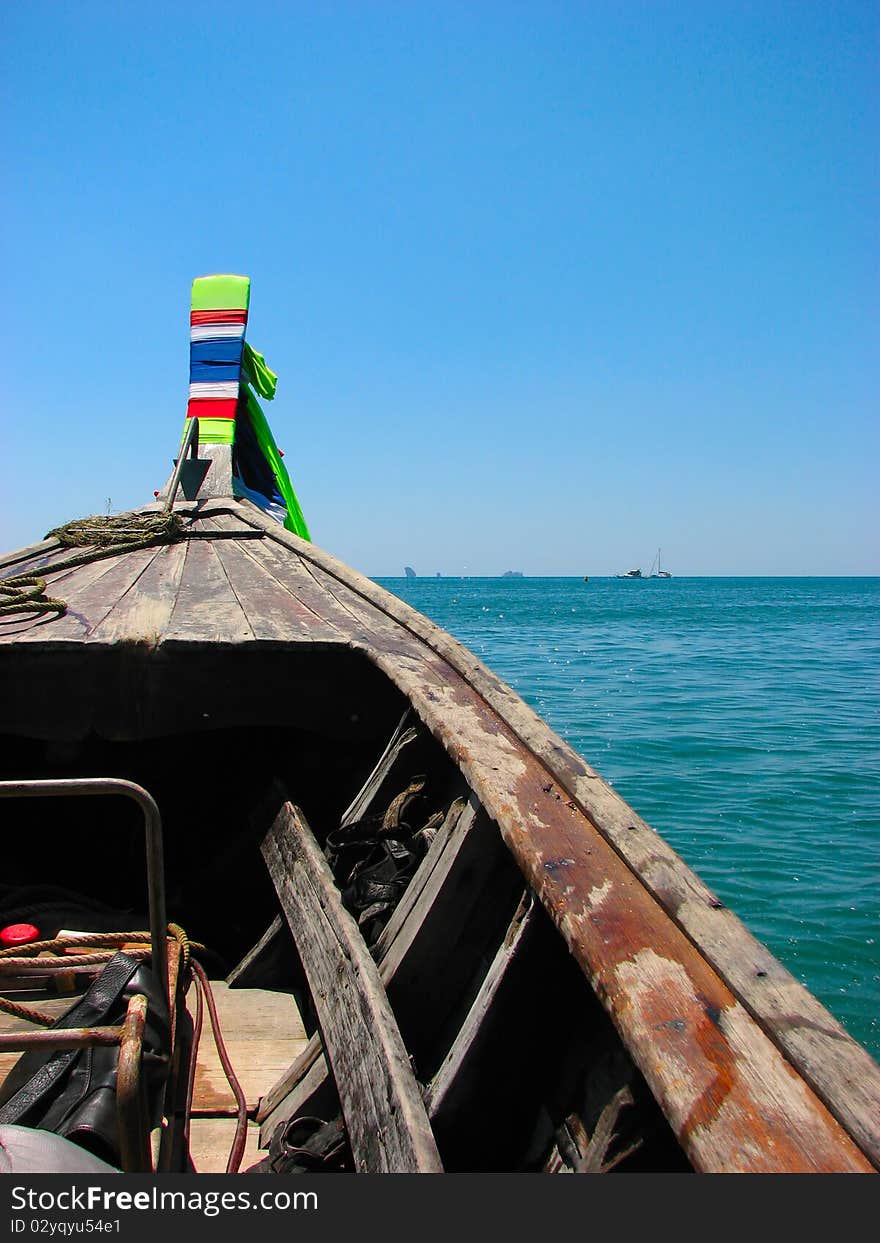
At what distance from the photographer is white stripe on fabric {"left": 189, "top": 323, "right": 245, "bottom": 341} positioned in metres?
8.40

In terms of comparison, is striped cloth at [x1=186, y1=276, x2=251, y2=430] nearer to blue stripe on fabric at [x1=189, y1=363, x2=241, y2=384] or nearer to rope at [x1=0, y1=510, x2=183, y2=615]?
blue stripe on fabric at [x1=189, y1=363, x2=241, y2=384]

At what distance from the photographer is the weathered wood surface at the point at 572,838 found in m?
1.01

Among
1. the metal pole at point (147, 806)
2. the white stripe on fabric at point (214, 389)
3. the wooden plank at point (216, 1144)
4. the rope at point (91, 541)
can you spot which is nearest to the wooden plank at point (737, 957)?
the metal pole at point (147, 806)

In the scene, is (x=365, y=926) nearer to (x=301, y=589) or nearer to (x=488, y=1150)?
(x=488, y=1150)

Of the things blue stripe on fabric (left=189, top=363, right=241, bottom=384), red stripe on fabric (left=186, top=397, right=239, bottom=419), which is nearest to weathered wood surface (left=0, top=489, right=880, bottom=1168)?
red stripe on fabric (left=186, top=397, right=239, bottom=419)

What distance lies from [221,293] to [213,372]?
113 cm

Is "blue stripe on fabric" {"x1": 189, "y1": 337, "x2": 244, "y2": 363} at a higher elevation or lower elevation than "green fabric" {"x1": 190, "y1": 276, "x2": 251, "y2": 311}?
lower

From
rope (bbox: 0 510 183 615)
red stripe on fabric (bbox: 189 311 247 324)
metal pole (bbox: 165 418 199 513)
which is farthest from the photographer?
red stripe on fabric (bbox: 189 311 247 324)

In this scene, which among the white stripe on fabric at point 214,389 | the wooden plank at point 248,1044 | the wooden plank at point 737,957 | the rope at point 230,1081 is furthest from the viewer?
the white stripe on fabric at point 214,389

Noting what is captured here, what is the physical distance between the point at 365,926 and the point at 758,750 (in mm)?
9217

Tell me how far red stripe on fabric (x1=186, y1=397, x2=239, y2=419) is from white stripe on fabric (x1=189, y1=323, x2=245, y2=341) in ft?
2.76

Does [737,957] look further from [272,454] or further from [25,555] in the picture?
[272,454]

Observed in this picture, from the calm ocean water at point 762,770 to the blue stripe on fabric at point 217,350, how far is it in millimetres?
5749

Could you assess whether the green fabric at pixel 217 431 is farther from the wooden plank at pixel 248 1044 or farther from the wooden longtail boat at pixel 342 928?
the wooden plank at pixel 248 1044
